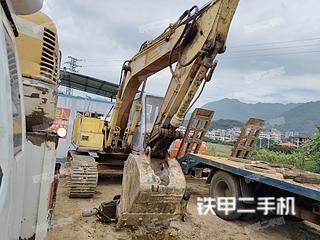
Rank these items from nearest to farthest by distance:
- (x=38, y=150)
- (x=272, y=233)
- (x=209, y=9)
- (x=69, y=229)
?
(x=38, y=150), (x=209, y=9), (x=69, y=229), (x=272, y=233)

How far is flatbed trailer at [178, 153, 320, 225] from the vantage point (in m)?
4.33

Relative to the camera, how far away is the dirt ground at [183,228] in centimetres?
435

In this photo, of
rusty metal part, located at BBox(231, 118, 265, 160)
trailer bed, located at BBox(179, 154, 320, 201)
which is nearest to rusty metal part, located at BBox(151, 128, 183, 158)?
trailer bed, located at BBox(179, 154, 320, 201)

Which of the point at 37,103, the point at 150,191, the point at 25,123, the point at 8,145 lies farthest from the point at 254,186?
the point at 8,145

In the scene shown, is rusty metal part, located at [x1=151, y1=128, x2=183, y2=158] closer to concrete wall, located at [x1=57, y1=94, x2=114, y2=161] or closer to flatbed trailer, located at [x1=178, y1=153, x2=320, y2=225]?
flatbed trailer, located at [x1=178, y1=153, x2=320, y2=225]

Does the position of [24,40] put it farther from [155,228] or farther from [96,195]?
[96,195]

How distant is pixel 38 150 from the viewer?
1901 mm

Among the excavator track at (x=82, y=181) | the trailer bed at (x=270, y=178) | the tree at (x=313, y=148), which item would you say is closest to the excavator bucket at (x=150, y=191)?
the trailer bed at (x=270, y=178)

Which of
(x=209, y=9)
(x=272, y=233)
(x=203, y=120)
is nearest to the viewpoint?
(x=209, y=9)

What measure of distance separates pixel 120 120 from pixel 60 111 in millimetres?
8089

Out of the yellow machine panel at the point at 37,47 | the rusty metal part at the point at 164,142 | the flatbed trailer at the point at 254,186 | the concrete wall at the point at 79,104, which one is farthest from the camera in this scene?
the concrete wall at the point at 79,104

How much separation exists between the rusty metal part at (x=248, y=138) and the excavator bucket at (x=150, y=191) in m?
4.36

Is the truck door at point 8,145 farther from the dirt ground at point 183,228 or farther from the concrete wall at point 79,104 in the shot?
the concrete wall at point 79,104

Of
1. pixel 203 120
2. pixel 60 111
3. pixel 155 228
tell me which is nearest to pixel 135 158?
pixel 155 228
